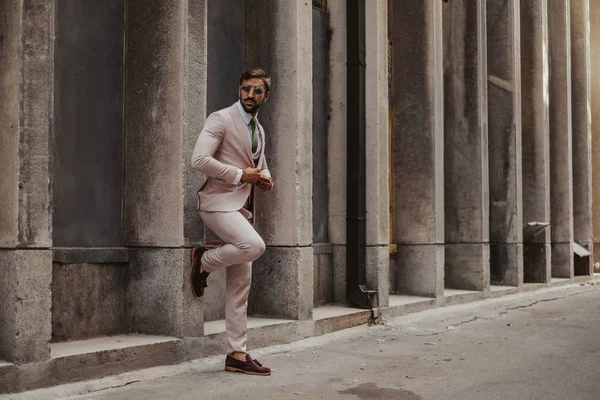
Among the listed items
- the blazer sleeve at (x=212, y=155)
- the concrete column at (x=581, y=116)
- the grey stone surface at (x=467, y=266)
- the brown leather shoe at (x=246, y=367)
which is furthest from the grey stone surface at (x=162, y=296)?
the concrete column at (x=581, y=116)

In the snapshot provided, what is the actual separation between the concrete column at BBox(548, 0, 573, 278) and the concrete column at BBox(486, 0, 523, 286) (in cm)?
360

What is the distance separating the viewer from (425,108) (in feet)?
41.3

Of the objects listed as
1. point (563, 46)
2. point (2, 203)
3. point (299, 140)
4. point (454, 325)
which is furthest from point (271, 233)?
point (563, 46)

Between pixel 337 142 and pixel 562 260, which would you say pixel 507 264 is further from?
pixel 337 142

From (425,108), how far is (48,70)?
25.3ft

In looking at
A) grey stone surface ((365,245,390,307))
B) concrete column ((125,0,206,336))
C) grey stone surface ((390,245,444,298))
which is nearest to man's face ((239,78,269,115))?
concrete column ((125,0,206,336))

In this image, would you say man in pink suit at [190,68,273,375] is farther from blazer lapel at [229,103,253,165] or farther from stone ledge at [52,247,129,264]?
stone ledge at [52,247,129,264]

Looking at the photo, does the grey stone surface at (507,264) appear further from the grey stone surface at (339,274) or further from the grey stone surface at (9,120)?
the grey stone surface at (9,120)

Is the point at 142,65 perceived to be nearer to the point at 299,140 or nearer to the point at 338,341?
the point at 299,140

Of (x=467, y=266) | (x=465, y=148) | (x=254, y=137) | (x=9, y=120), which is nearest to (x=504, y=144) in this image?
(x=465, y=148)

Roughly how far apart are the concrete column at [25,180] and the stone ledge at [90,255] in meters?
0.92

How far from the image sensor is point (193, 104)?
7281mm

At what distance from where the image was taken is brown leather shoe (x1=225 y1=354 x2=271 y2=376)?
658cm

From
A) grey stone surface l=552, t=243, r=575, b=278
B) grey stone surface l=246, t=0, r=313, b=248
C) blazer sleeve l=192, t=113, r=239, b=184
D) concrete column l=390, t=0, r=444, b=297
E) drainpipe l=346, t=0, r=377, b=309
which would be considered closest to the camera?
blazer sleeve l=192, t=113, r=239, b=184
